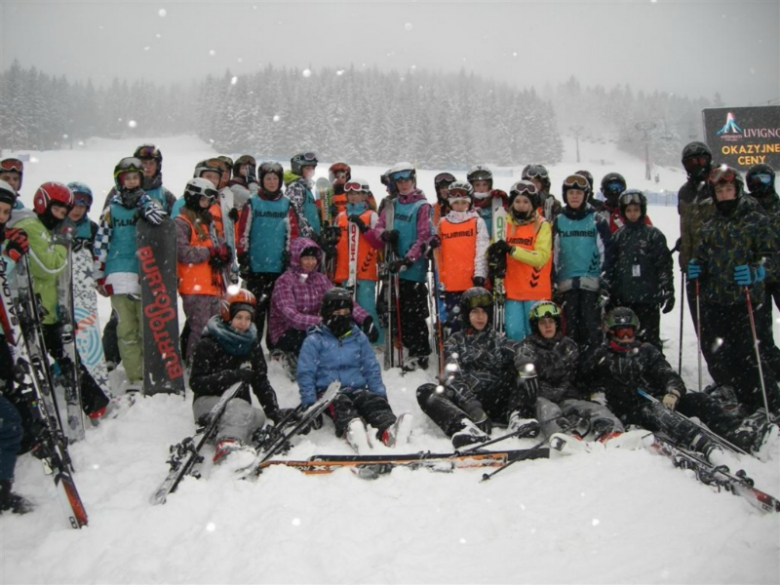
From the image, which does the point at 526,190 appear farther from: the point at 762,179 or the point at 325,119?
the point at 325,119

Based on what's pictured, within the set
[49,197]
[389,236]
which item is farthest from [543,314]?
[49,197]

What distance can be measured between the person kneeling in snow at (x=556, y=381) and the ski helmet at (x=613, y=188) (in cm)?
224

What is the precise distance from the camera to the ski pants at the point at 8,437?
349cm

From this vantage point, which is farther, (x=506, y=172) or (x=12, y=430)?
(x=506, y=172)

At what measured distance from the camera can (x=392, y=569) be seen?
2773mm

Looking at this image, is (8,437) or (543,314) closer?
(8,437)

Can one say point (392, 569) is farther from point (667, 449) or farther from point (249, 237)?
point (249, 237)

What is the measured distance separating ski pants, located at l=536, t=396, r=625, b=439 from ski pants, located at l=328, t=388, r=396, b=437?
1.26 metres

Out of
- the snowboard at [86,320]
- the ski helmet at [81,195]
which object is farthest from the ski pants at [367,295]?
the ski helmet at [81,195]

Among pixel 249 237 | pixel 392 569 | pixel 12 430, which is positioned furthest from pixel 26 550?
pixel 249 237

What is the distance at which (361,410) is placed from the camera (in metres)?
4.94

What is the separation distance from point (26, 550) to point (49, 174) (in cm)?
3275

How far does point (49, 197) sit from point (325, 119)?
2443 inches

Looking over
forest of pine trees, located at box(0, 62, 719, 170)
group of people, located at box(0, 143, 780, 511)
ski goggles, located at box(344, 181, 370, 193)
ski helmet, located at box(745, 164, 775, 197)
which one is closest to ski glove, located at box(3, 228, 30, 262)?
group of people, located at box(0, 143, 780, 511)
